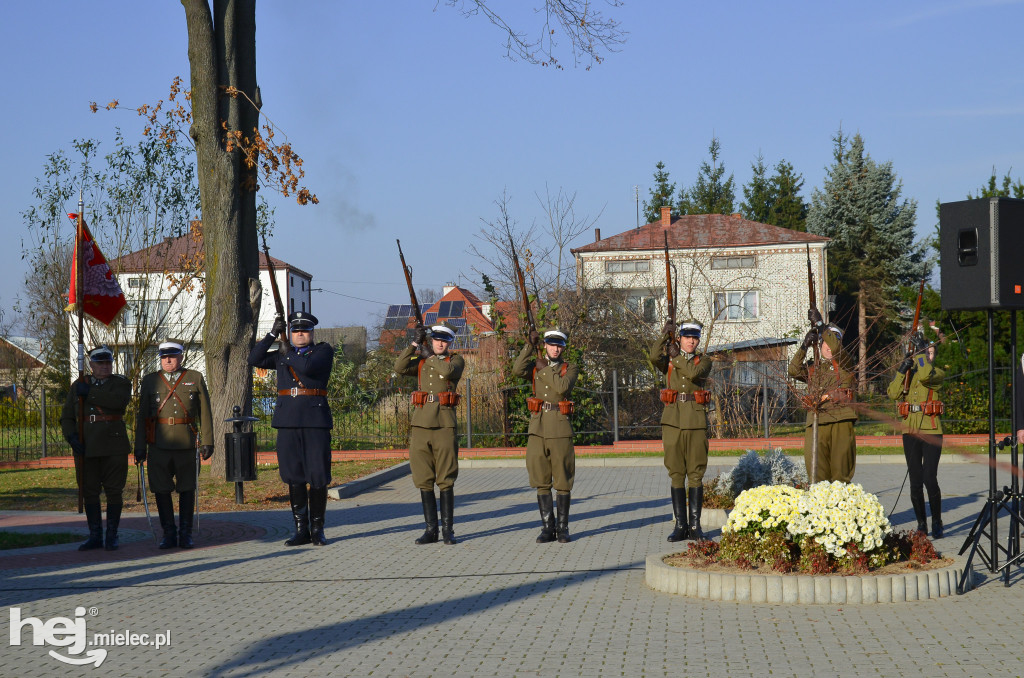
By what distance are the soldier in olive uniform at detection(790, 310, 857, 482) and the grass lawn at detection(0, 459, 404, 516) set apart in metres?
7.04

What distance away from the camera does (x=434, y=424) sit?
1031 centimetres

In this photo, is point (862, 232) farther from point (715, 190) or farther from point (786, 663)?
point (786, 663)

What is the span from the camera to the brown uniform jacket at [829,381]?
32.6 feet

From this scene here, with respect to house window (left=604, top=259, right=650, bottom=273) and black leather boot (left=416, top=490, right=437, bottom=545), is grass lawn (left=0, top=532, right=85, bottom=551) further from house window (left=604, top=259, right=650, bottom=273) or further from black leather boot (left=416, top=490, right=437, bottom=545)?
house window (left=604, top=259, right=650, bottom=273)

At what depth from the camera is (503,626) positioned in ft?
22.3

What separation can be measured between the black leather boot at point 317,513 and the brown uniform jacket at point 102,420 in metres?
1.90

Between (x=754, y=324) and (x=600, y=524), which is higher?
(x=754, y=324)

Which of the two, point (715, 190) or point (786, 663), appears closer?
point (786, 663)

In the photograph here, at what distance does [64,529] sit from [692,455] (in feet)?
22.9

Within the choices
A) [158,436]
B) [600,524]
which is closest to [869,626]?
[600,524]

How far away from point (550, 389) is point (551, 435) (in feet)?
1.53

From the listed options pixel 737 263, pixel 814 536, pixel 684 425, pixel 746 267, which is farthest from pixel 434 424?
pixel 737 263

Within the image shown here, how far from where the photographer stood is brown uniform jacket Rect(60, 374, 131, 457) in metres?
10.2

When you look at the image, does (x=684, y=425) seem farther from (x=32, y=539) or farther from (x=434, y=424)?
(x=32, y=539)
